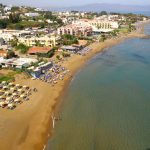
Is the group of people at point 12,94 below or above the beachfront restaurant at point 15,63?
below

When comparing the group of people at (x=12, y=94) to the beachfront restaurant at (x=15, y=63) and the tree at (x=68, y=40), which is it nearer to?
the beachfront restaurant at (x=15, y=63)

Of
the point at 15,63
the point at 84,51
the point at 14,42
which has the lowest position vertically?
the point at 84,51

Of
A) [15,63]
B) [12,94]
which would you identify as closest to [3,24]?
[15,63]

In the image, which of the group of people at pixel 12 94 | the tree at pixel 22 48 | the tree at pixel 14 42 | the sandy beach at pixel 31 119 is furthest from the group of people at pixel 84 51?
the group of people at pixel 12 94

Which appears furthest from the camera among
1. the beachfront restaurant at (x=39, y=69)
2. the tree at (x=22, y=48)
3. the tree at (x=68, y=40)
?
the tree at (x=68, y=40)

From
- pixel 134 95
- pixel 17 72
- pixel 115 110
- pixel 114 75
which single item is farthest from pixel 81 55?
pixel 115 110

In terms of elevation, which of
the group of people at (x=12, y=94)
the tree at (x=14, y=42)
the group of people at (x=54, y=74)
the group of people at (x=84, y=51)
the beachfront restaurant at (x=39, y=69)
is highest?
the tree at (x=14, y=42)

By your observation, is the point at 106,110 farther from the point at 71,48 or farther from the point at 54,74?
the point at 71,48
